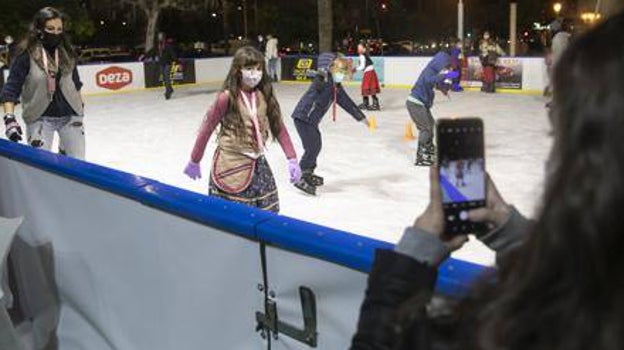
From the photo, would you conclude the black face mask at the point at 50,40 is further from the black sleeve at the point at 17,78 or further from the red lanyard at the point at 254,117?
the red lanyard at the point at 254,117

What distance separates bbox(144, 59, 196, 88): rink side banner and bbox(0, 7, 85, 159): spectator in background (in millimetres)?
13944

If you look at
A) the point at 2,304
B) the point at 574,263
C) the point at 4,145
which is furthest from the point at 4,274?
the point at 574,263

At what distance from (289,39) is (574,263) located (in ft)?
129

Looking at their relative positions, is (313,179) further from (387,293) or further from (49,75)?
(387,293)

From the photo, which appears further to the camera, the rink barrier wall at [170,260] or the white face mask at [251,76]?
the white face mask at [251,76]

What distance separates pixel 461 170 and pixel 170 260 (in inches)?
54.1

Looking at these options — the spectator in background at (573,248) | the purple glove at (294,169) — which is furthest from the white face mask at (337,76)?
the spectator in background at (573,248)

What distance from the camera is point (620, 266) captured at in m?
0.75

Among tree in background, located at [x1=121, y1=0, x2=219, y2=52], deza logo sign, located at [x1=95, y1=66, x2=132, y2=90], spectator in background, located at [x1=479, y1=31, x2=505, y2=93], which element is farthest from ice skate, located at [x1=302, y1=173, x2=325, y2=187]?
tree in background, located at [x1=121, y1=0, x2=219, y2=52]

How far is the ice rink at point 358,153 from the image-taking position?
5785 millimetres

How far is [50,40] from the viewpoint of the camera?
195 inches

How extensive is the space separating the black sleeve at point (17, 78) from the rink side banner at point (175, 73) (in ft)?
46.2

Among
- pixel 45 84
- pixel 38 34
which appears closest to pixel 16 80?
pixel 45 84

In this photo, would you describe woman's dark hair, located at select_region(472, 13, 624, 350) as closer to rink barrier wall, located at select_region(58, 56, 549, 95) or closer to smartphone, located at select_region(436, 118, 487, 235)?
smartphone, located at select_region(436, 118, 487, 235)
